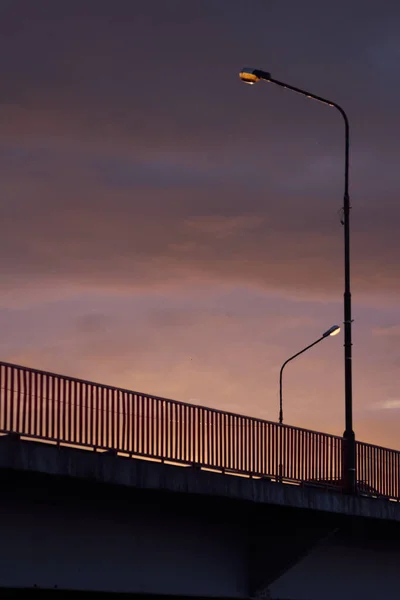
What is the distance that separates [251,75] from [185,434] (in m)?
10.2

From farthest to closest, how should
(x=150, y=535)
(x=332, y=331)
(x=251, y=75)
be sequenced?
1. (x=332, y=331)
2. (x=251, y=75)
3. (x=150, y=535)

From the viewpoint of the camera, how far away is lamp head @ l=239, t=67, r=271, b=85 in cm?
3581

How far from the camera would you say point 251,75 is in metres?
35.8

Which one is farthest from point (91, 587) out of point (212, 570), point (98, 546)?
point (212, 570)

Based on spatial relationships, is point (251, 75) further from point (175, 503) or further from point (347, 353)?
point (175, 503)

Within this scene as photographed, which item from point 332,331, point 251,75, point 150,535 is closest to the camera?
point 150,535

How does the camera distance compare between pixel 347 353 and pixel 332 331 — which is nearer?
pixel 347 353

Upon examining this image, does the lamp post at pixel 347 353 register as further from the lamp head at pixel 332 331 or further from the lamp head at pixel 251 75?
the lamp head at pixel 332 331

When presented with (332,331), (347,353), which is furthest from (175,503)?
(332,331)

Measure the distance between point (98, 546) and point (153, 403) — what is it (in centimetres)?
365

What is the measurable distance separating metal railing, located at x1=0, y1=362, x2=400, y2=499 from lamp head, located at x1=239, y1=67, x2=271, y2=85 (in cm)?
874

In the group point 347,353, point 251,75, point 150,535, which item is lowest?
point 150,535

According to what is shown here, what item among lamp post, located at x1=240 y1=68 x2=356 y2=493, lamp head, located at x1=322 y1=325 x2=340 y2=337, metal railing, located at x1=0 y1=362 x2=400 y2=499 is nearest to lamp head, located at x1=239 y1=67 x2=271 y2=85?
lamp post, located at x1=240 y1=68 x2=356 y2=493

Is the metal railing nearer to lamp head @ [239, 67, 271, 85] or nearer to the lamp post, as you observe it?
the lamp post
